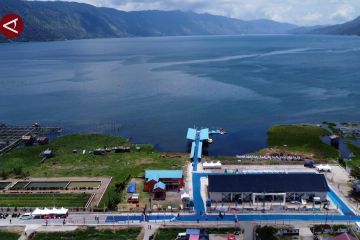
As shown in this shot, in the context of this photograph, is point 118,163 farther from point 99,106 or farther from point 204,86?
point 204,86

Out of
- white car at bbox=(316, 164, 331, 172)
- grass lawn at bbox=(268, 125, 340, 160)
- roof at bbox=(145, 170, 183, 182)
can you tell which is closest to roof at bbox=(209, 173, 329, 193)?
roof at bbox=(145, 170, 183, 182)

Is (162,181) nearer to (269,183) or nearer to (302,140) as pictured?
(269,183)

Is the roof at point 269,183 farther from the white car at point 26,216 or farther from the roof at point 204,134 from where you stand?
the roof at point 204,134

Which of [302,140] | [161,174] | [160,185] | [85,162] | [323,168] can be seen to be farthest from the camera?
[302,140]

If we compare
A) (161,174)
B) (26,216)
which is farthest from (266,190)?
(26,216)

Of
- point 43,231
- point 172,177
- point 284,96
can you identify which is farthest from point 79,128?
point 284,96
